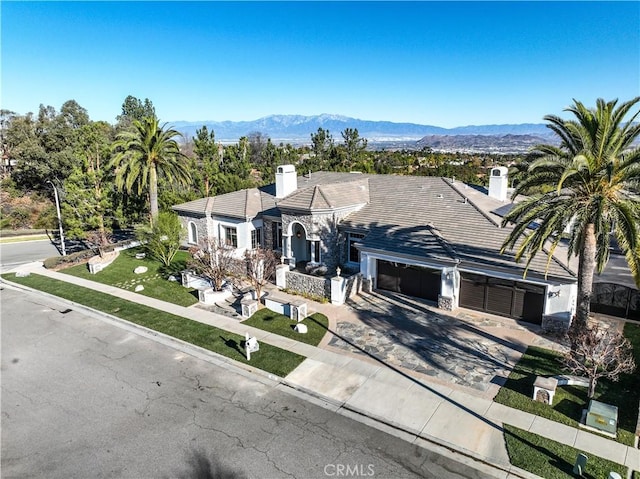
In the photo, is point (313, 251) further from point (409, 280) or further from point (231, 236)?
point (231, 236)

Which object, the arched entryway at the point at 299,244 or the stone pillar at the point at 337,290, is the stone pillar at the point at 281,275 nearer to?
the arched entryway at the point at 299,244

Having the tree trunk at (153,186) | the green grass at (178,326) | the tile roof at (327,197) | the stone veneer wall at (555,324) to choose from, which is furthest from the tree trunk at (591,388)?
the tree trunk at (153,186)

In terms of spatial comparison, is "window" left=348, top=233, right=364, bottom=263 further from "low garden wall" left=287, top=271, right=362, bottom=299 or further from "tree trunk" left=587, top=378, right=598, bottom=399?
"tree trunk" left=587, top=378, right=598, bottom=399

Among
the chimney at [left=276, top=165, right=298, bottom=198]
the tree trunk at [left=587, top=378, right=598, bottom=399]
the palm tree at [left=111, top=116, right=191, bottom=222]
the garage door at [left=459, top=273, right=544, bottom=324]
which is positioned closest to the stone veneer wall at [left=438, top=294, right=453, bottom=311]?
the garage door at [left=459, top=273, right=544, bottom=324]

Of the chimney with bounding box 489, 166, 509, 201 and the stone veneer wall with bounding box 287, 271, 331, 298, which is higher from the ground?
the chimney with bounding box 489, 166, 509, 201

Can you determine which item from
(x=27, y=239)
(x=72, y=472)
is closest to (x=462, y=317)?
(x=72, y=472)

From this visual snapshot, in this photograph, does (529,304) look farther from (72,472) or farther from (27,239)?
(27,239)
